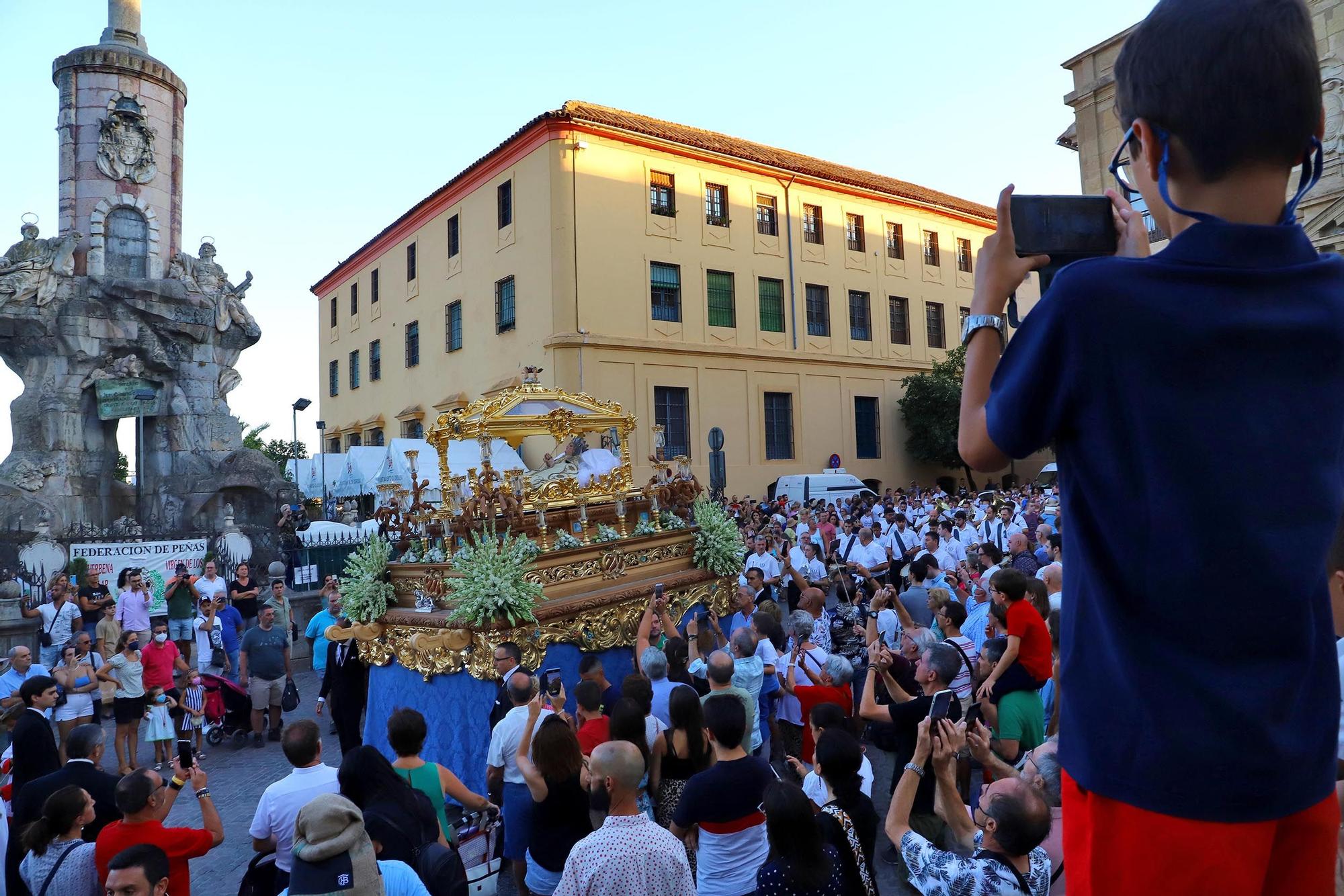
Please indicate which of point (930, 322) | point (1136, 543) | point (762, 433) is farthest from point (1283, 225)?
point (930, 322)

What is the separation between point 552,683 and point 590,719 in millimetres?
781

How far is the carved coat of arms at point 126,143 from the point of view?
20375mm

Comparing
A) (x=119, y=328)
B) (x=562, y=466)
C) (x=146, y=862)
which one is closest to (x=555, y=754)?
(x=146, y=862)

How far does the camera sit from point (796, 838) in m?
3.63

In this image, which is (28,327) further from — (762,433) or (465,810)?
(762,433)

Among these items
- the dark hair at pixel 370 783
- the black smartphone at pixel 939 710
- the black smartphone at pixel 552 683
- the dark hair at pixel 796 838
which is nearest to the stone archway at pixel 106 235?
the black smartphone at pixel 552 683

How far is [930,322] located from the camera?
36.8 meters

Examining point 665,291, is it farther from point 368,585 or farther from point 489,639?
point 489,639

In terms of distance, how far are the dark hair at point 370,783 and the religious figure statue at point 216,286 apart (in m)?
20.7

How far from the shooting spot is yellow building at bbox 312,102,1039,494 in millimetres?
27406

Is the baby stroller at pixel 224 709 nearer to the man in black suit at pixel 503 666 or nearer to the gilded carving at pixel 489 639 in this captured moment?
the gilded carving at pixel 489 639

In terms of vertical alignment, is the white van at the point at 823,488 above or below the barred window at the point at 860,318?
below

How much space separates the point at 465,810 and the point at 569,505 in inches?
172

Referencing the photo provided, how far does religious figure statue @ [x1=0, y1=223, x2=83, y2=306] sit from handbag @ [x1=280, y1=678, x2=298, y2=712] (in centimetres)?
1431
